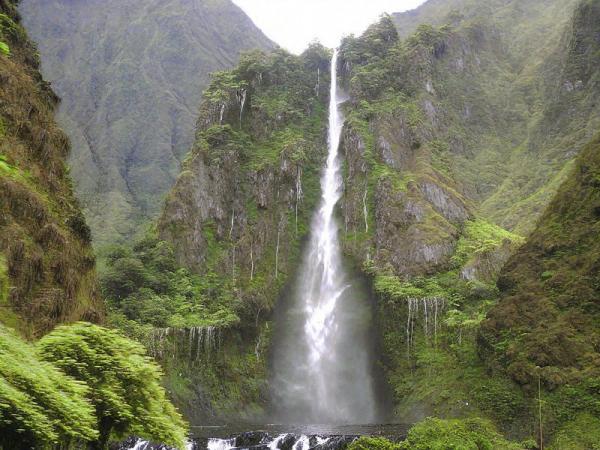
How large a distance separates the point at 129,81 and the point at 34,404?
147538 mm

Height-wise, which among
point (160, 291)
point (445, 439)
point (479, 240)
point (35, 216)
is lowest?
point (445, 439)

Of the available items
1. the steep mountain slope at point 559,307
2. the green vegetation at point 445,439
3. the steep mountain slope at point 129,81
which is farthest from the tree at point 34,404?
the steep mountain slope at point 129,81

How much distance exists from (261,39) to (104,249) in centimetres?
15259

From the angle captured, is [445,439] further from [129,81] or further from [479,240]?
[129,81]

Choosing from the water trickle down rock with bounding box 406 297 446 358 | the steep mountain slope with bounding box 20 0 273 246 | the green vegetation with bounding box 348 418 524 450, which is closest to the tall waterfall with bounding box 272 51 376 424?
the water trickle down rock with bounding box 406 297 446 358

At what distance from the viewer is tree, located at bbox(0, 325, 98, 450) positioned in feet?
28.8

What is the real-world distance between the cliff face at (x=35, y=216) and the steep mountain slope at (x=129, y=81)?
205 ft

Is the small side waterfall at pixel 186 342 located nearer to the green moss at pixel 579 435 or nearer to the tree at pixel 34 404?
the green moss at pixel 579 435

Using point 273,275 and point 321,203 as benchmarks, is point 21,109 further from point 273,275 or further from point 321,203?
point 321,203

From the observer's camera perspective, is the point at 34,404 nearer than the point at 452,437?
Yes

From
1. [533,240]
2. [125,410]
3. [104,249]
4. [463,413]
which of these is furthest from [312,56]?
[125,410]

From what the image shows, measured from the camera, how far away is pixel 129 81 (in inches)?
5694

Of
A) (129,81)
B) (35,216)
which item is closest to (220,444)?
(35,216)

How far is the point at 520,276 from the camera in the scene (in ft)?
119
